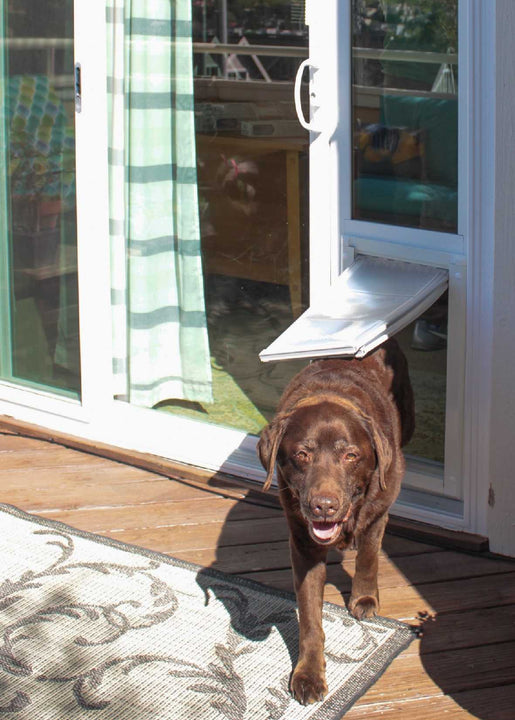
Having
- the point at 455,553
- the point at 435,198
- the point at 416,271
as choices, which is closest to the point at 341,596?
the point at 455,553

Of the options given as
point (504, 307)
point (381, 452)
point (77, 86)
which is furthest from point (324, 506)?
point (77, 86)

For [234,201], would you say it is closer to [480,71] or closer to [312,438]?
[480,71]

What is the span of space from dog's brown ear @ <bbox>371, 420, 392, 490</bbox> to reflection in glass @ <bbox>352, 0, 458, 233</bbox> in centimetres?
92

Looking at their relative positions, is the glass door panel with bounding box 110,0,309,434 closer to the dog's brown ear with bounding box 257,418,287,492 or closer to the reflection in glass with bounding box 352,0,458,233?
the reflection in glass with bounding box 352,0,458,233

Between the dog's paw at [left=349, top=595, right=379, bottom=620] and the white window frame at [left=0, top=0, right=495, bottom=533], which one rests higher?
the white window frame at [left=0, top=0, right=495, bottom=533]

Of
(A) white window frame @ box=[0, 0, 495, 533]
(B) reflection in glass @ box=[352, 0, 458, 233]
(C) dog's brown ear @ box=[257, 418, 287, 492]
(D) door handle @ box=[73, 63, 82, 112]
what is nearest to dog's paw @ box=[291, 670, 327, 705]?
(C) dog's brown ear @ box=[257, 418, 287, 492]

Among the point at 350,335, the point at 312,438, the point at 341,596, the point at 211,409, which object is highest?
the point at 350,335

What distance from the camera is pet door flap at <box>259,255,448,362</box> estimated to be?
3.02 metres

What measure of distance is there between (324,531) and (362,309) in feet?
2.88

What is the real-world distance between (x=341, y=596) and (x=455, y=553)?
0.46 m

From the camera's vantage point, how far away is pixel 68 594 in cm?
316

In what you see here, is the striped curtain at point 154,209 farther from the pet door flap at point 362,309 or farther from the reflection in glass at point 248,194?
the pet door flap at point 362,309

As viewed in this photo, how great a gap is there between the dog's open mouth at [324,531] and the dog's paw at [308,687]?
356 mm

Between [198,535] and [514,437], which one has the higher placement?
[514,437]
